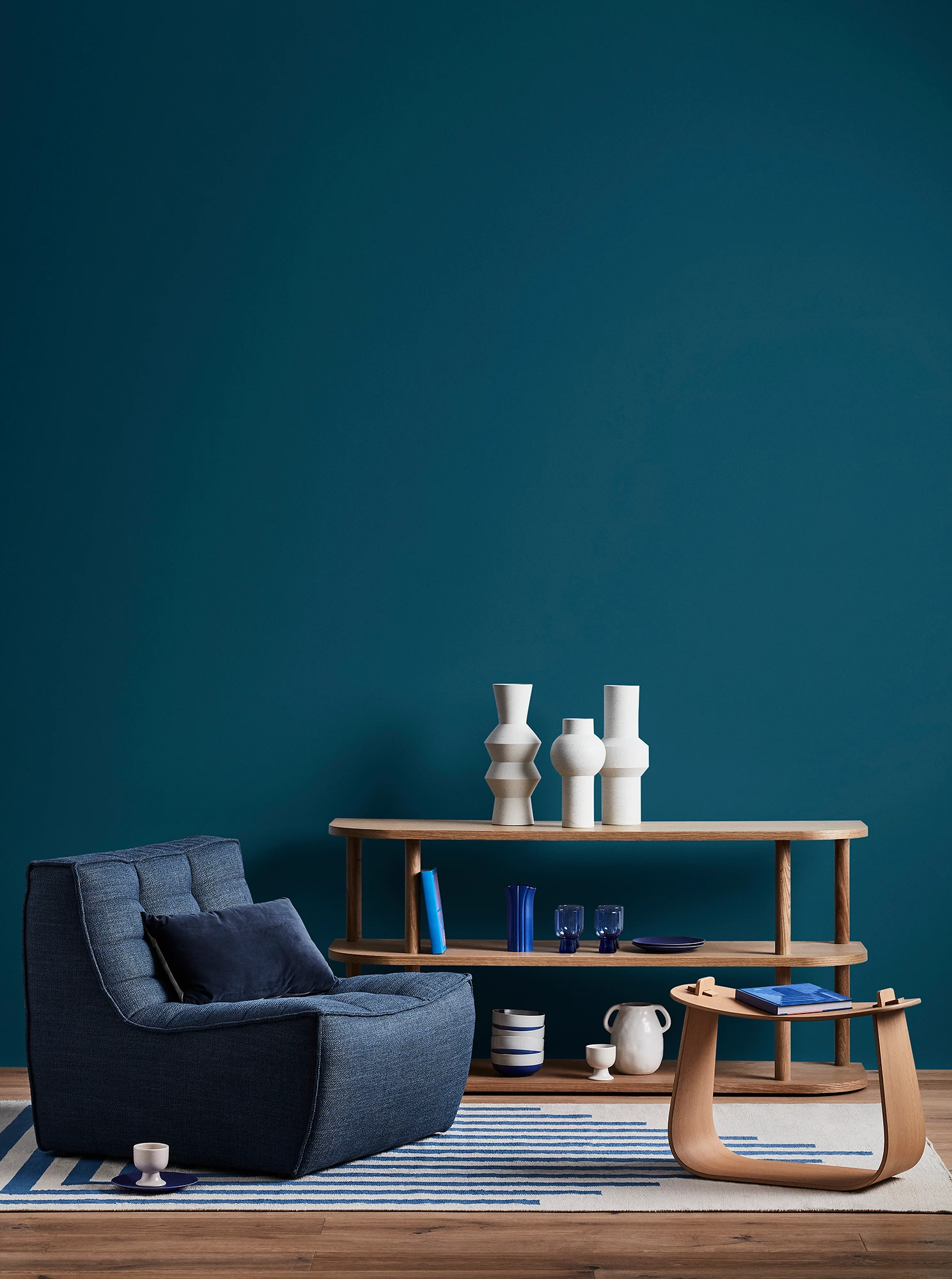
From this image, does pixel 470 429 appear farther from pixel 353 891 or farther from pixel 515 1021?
pixel 515 1021

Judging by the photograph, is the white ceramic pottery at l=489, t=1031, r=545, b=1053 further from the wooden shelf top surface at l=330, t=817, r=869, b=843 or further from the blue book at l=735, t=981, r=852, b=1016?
the blue book at l=735, t=981, r=852, b=1016

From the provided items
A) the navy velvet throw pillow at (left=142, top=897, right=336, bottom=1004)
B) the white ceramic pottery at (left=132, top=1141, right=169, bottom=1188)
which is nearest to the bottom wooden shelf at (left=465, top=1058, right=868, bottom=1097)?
the navy velvet throw pillow at (left=142, top=897, right=336, bottom=1004)

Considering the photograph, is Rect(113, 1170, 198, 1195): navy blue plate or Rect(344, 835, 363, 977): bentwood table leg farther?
Rect(344, 835, 363, 977): bentwood table leg

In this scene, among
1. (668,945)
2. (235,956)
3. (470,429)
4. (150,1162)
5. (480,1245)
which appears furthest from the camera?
(470,429)

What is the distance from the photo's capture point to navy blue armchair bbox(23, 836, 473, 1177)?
2850 mm

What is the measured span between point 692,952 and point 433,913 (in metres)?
0.73

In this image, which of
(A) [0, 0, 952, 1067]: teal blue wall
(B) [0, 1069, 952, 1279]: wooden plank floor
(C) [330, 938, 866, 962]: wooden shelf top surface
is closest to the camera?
(B) [0, 1069, 952, 1279]: wooden plank floor

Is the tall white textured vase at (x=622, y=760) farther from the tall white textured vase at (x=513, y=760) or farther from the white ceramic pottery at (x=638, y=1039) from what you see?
the white ceramic pottery at (x=638, y=1039)

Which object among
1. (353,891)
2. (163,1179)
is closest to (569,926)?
(353,891)

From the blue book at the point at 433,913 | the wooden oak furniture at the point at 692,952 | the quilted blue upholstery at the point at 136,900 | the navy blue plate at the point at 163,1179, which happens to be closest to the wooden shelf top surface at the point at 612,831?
the wooden oak furniture at the point at 692,952

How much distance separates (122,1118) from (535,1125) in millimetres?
1007

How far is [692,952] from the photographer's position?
378 cm

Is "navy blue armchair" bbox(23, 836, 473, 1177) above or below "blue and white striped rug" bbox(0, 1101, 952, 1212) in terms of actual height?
above

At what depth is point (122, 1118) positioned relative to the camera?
2984mm
